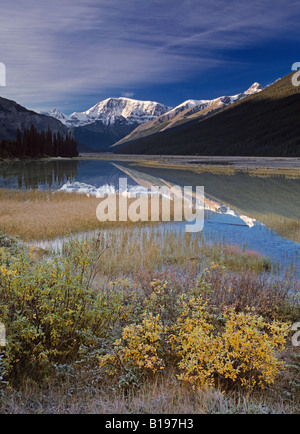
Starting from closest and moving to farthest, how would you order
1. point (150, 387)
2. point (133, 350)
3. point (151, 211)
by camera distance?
point (150, 387) → point (133, 350) → point (151, 211)

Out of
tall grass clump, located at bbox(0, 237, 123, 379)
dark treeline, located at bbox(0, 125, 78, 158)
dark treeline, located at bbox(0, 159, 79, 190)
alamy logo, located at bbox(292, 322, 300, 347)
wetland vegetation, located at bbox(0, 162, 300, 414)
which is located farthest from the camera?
dark treeline, located at bbox(0, 125, 78, 158)

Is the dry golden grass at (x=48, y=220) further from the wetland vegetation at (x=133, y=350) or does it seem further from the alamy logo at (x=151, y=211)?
the wetland vegetation at (x=133, y=350)

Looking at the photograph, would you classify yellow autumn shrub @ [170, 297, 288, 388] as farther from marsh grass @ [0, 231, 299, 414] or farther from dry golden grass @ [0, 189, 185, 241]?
dry golden grass @ [0, 189, 185, 241]

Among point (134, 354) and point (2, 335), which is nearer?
point (2, 335)

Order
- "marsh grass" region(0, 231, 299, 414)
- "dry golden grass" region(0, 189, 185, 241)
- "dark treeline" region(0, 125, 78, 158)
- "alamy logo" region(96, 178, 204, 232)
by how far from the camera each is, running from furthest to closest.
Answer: "dark treeline" region(0, 125, 78, 158) < "alamy logo" region(96, 178, 204, 232) < "dry golden grass" region(0, 189, 185, 241) < "marsh grass" region(0, 231, 299, 414)

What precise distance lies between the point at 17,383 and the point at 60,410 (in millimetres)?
1173

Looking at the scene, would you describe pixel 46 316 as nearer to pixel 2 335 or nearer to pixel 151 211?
pixel 2 335

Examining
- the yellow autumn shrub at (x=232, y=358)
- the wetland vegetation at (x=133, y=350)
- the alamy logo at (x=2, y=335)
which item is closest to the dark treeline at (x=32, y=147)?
the wetland vegetation at (x=133, y=350)

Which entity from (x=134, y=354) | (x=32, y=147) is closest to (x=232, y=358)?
(x=134, y=354)

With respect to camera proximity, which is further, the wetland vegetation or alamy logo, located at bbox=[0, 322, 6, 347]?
alamy logo, located at bbox=[0, 322, 6, 347]

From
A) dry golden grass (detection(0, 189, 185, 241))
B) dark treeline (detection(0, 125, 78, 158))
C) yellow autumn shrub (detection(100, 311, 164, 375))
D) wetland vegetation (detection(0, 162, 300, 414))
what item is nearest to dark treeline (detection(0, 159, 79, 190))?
dark treeline (detection(0, 125, 78, 158))

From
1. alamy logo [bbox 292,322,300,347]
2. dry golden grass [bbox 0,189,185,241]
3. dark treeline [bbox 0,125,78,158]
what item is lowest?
alamy logo [bbox 292,322,300,347]

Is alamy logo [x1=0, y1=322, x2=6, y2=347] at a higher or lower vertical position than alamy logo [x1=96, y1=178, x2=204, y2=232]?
lower
